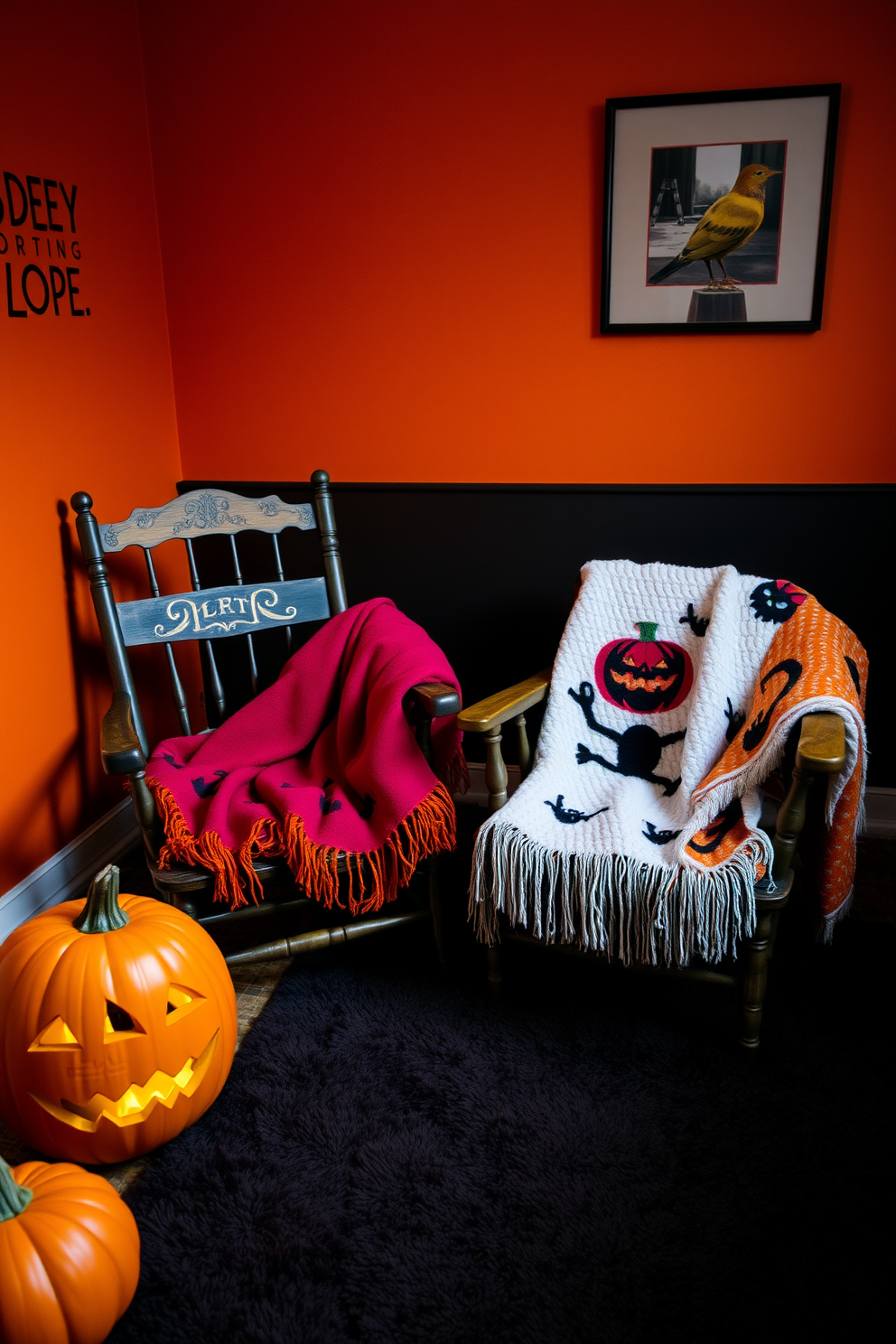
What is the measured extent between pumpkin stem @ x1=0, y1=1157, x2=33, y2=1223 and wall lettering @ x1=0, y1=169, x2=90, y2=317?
5.26ft


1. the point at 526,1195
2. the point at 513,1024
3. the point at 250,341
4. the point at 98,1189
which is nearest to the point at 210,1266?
the point at 98,1189

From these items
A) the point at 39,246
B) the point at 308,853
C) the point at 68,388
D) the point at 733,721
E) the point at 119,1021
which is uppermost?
the point at 39,246

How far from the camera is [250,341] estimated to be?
2355mm

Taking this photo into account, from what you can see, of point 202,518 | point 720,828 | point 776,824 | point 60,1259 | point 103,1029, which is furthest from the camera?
point 202,518

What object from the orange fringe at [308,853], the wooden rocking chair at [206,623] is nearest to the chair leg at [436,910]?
the wooden rocking chair at [206,623]

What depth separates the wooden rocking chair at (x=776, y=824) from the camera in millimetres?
1404

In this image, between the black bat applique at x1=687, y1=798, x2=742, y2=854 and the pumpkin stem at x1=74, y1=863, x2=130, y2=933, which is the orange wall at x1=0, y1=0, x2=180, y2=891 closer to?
the pumpkin stem at x1=74, y1=863, x2=130, y2=933

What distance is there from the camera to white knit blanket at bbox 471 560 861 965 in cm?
151

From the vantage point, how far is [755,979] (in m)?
1.57

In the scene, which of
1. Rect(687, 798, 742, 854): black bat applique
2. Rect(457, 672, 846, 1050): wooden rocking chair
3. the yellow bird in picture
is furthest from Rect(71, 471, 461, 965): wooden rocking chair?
the yellow bird in picture

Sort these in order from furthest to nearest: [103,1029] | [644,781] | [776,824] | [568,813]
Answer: [644,781] → [568,813] → [776,824] → [103,1029]

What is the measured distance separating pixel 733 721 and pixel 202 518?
1.29 metres

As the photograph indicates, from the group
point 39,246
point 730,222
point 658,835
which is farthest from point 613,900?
point 39,246

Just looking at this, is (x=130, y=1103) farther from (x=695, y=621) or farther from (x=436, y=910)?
(x=695, y=621)
